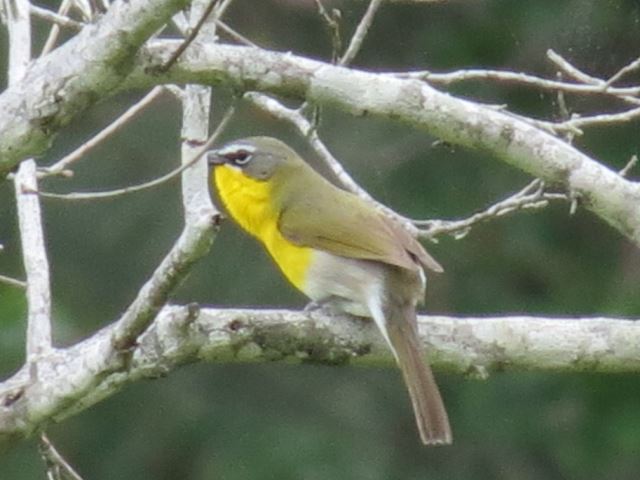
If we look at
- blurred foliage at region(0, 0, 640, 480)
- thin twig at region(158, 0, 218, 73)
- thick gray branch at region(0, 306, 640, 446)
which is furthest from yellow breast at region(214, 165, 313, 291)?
blurred foliage at region(0, 0, 640, 480)

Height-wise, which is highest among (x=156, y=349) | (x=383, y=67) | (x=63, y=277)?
(x=383, y=67)

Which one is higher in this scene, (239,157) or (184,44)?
(239,157)

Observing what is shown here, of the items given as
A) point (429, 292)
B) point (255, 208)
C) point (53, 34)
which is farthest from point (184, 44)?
point (429, 292)

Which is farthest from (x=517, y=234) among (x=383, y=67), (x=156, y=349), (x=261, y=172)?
(x=156, y=349)

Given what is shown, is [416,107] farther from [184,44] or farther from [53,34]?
[53,34]

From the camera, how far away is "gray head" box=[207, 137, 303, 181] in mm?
5629

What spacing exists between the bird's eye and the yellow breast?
0.08 feet

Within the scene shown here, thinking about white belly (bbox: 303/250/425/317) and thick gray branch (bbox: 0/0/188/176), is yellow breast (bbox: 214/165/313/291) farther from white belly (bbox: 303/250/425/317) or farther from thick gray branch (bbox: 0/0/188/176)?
thick gray branch (bbox: 0/0/188/176)

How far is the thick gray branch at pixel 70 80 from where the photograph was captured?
387 cm

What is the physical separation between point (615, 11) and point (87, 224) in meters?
2.98

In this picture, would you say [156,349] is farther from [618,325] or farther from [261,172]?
[261,172]

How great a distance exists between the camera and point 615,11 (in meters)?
10.2

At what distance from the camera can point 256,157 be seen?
18.9 ft

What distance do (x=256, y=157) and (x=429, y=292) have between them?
5.01m
